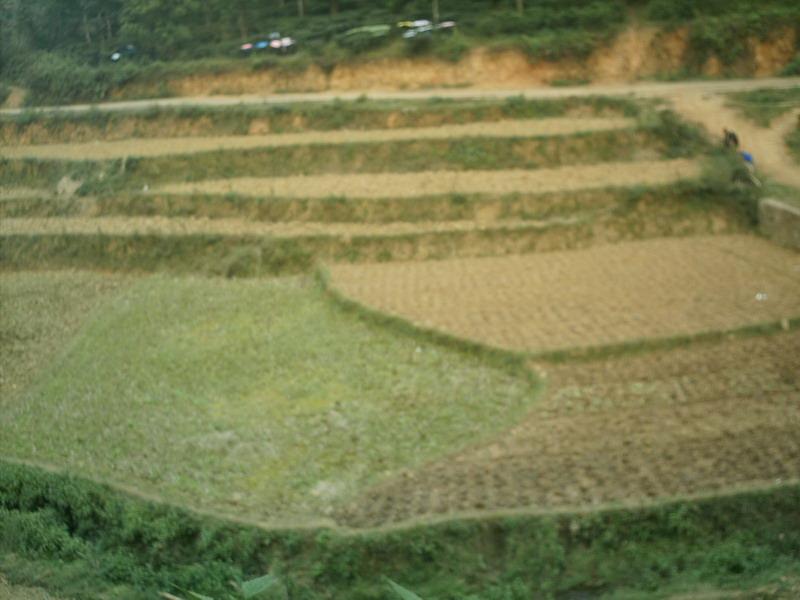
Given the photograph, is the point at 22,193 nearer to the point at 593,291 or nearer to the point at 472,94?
the point at 472,94

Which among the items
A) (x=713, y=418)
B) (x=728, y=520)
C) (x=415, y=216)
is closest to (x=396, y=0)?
(x=415, y=216)

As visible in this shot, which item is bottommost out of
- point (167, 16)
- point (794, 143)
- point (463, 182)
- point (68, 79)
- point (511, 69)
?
point (463, 182)

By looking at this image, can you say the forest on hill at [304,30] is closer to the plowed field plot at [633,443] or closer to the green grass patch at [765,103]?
the green grass patch at [765,103]

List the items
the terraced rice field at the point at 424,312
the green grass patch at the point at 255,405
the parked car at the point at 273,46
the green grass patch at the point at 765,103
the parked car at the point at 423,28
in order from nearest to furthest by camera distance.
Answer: the terraced rice field at the point at 424,312 → the green grass patch at the point at 255,405 → the green grass patch at the point at 765,103 → the parked car at the point at 423,28 → the parked car at the point at 273,46

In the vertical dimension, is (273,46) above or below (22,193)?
above

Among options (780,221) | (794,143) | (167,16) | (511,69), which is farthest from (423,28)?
(780,221)

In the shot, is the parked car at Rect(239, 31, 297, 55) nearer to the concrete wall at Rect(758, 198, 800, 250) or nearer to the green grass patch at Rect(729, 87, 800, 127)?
the green grass patch at Rect(729, 87, 800, 127)

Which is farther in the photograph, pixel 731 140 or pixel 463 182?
pixel 463 182

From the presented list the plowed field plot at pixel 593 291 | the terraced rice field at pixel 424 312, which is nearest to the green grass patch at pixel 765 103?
the terraced rice field at pixel 424 312
